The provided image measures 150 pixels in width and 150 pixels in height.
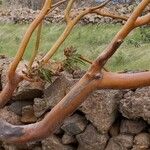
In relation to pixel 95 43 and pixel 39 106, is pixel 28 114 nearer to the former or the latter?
pixel 39 106

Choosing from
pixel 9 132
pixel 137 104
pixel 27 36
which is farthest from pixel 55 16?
pixel 9 132

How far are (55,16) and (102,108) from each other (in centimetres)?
621

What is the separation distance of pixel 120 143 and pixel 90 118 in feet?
1.45

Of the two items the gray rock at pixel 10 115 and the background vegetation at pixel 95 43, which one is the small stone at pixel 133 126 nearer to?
the background vegetation at pixel 95 43

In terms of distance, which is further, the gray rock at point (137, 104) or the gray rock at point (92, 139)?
the gray rock at point (92, 139)

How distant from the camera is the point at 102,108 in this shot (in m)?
6.94

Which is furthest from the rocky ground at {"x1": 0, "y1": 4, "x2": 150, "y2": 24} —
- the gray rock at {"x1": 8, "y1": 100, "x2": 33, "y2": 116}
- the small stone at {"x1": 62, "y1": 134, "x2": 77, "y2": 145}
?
the small stone at {"x1": 62, "y1": 134, "x2": 77, "y2": 145}

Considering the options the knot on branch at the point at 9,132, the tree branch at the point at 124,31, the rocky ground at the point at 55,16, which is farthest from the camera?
the rocky ground at the point at 55,16

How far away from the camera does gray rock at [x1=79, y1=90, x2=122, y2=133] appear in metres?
6.88

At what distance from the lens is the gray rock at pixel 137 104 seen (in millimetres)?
6656

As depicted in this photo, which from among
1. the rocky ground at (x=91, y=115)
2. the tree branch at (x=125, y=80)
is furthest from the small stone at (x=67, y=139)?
the tree branch at (x=125, y=80)

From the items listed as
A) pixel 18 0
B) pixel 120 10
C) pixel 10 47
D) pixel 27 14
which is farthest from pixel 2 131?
pixel 18 0

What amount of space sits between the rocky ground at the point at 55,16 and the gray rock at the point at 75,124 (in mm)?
4246

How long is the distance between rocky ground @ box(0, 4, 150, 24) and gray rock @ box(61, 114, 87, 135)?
167 inches
